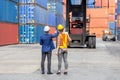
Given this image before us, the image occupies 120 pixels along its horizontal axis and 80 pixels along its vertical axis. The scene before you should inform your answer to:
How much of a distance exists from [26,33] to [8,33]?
613cm

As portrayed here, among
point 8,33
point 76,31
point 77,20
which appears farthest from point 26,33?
point 76,31

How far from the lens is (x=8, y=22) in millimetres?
39375

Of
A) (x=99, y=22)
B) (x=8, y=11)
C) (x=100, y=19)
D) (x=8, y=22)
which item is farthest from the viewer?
(x=100, y=19)

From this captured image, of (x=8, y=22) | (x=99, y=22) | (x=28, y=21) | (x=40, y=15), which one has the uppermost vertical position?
(x=40, y=15)

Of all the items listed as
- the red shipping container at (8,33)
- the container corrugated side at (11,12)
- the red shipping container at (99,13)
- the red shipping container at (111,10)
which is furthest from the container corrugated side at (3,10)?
the red shipping container at (111,10)

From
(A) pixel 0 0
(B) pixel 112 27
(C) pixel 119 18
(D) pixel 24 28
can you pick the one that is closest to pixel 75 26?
(A) pixel 0 0

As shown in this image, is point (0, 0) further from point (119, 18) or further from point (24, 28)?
point (119, 18)

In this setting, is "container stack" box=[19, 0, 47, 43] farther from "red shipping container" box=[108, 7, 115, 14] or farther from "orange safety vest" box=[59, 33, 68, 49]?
"red shipping container" box=[108, 7, 115, 14]

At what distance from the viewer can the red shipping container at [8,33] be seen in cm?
3706

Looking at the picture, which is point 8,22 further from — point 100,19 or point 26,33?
point 100,19

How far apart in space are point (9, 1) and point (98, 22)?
2289 inches

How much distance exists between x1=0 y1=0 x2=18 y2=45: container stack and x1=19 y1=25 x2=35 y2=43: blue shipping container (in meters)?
1.62

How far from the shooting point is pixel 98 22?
316ft

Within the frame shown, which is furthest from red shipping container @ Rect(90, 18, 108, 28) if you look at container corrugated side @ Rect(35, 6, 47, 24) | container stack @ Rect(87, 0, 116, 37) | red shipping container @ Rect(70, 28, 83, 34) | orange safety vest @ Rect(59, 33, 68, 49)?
orange safety vest @ Rect(59, 33, 68, 49)
